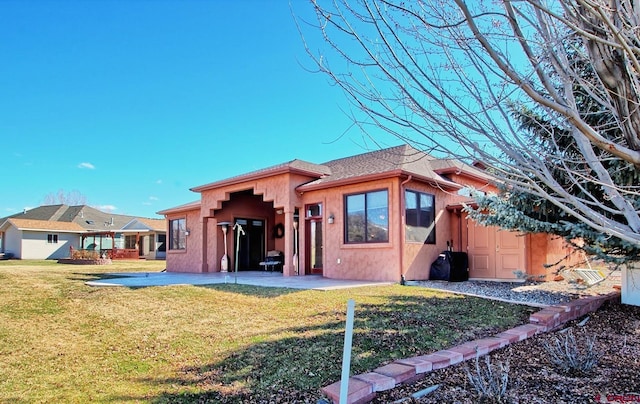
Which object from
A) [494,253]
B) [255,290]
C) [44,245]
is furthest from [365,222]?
[44,245]

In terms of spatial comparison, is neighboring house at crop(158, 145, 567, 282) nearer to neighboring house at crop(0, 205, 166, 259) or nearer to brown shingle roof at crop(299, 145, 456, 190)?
brown shingle roof at crop(299, 145, 456, 190)

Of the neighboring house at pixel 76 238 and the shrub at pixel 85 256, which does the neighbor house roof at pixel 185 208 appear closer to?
the shrub at pixel 85 256

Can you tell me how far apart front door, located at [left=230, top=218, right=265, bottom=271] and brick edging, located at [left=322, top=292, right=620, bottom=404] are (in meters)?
14.0

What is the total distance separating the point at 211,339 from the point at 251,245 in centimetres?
1325

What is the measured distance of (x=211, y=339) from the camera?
17.3ft

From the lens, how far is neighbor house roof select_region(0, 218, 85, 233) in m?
33.3

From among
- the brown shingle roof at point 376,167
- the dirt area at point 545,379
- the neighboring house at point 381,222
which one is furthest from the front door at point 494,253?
the dirt area at point 545,379

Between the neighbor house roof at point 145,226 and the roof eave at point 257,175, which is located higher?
the roof eave at point 257,175

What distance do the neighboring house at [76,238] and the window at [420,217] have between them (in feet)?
94.4

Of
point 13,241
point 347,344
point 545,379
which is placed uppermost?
point 347,344

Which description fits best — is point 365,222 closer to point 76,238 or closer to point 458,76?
point 458,76

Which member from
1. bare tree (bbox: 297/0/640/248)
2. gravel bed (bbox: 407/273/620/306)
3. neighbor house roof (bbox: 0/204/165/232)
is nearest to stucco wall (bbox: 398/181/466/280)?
gravel bed (bbox: 407/273/620/306)

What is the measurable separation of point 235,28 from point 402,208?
6973mm

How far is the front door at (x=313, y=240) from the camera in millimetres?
14077
